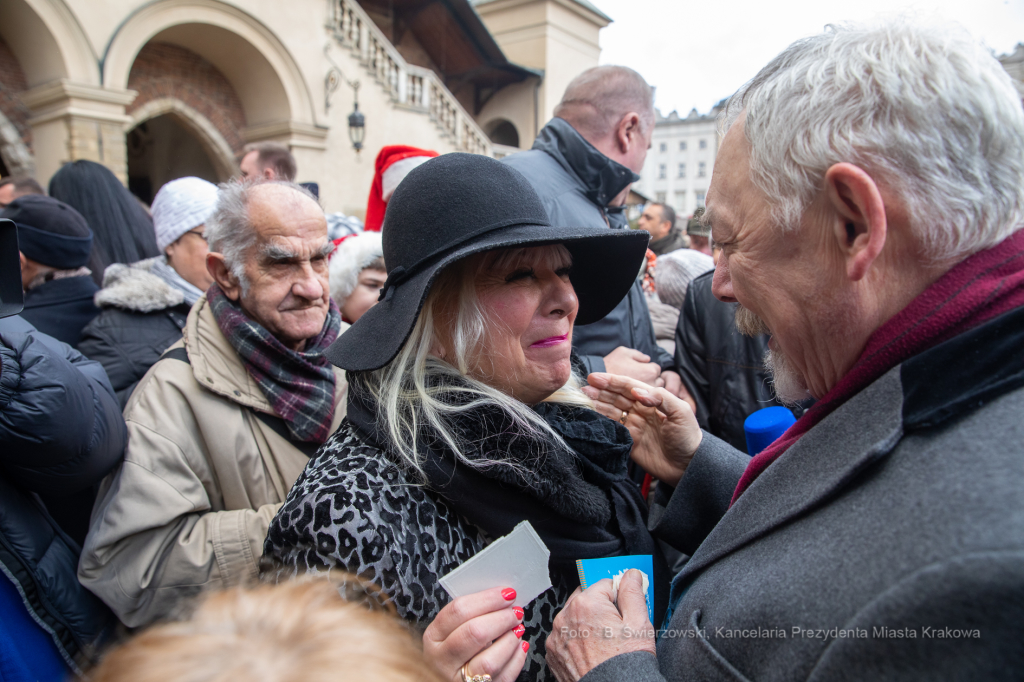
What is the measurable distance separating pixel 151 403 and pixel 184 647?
55.9 inches

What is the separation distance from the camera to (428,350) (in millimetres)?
1575

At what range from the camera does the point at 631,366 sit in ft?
7.93

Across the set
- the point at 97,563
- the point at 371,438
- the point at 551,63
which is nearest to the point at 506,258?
the point at 371,438

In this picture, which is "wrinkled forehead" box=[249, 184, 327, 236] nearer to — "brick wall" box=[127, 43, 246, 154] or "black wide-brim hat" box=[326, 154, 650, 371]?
"black wide-brim hat" box=[326, 154, 650, 371]

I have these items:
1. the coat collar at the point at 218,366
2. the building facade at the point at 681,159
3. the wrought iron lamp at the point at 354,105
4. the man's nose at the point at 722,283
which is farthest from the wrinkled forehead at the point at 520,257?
the building facade at the point at 681,159

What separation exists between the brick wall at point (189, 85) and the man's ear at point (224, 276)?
33.6ft

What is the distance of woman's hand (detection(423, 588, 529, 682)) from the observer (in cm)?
112

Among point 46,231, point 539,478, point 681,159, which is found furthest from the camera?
point 681,159

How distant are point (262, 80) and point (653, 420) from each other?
11613mm

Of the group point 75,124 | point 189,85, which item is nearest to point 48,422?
point 75,124

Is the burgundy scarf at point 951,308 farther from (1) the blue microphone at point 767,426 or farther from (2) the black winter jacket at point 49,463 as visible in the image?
(2) the black winter jacket at point 49,463

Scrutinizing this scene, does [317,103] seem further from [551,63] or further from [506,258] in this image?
[506,258]

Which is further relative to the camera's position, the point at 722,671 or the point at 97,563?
the point at 97,563

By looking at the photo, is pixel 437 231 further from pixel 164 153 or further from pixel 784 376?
pixel 164 153
